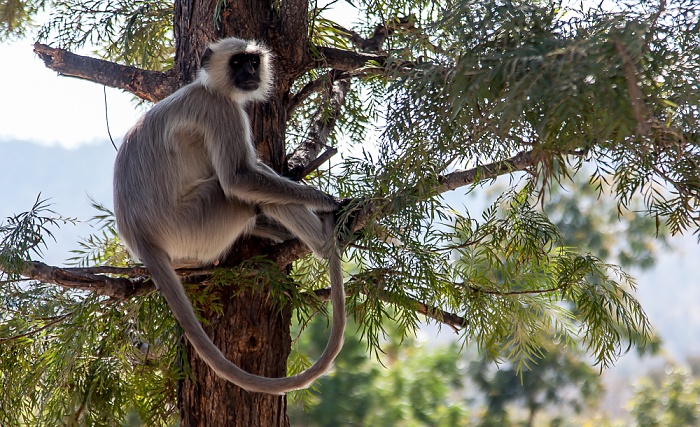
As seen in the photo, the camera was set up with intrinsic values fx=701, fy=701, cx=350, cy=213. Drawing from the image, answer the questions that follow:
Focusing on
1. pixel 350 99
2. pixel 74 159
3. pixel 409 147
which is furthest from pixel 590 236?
pixel 74 159

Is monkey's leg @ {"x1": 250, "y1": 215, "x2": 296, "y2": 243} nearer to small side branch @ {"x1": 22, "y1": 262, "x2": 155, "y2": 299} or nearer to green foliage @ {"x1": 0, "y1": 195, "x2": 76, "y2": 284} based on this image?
small side branch @ {"x1": 22, "y1": 262, "x2": 155, "y2": 299}

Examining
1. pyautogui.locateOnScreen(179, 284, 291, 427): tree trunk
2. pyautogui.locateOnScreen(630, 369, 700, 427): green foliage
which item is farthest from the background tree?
pyautogui.locateOnScreen(630, 369, 700, 427): green foliage

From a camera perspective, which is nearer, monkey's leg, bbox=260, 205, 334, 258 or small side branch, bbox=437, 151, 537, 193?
small side branch, bbox=437, 151, 537, 193

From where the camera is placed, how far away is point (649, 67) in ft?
4.30

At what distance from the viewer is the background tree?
1.39m

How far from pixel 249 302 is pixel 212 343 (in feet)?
1.21

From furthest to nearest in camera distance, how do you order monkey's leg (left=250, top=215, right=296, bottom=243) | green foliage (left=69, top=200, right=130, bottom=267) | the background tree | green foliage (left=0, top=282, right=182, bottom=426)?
green foliage (left=69, top=200, right=130, bottom=267), monkey's leg (left=250, top=215, right=296, bottom=243), green foliage (left=0, top=282, right=182, bottom=426), the background tree

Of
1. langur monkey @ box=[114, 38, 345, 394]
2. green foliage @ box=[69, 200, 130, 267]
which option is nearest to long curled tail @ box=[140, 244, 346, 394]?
langur monkey @ box=[114, 38, 345, 394]

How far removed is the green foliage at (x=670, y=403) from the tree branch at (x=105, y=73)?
7763 millimetres

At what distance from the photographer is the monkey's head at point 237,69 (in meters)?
2.51

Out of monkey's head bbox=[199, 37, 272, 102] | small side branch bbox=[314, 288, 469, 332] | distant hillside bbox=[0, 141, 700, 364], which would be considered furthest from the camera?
distant hillside bbox=[0, 141, 700, 364]

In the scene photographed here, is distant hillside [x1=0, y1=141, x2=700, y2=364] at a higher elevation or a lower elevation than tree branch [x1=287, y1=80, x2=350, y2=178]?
higher

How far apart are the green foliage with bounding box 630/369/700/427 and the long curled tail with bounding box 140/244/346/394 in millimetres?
7429

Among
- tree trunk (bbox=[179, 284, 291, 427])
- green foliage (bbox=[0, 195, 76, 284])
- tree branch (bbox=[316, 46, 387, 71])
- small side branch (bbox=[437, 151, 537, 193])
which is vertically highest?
tree branch (bbox=[316, 46, 387, 71])
